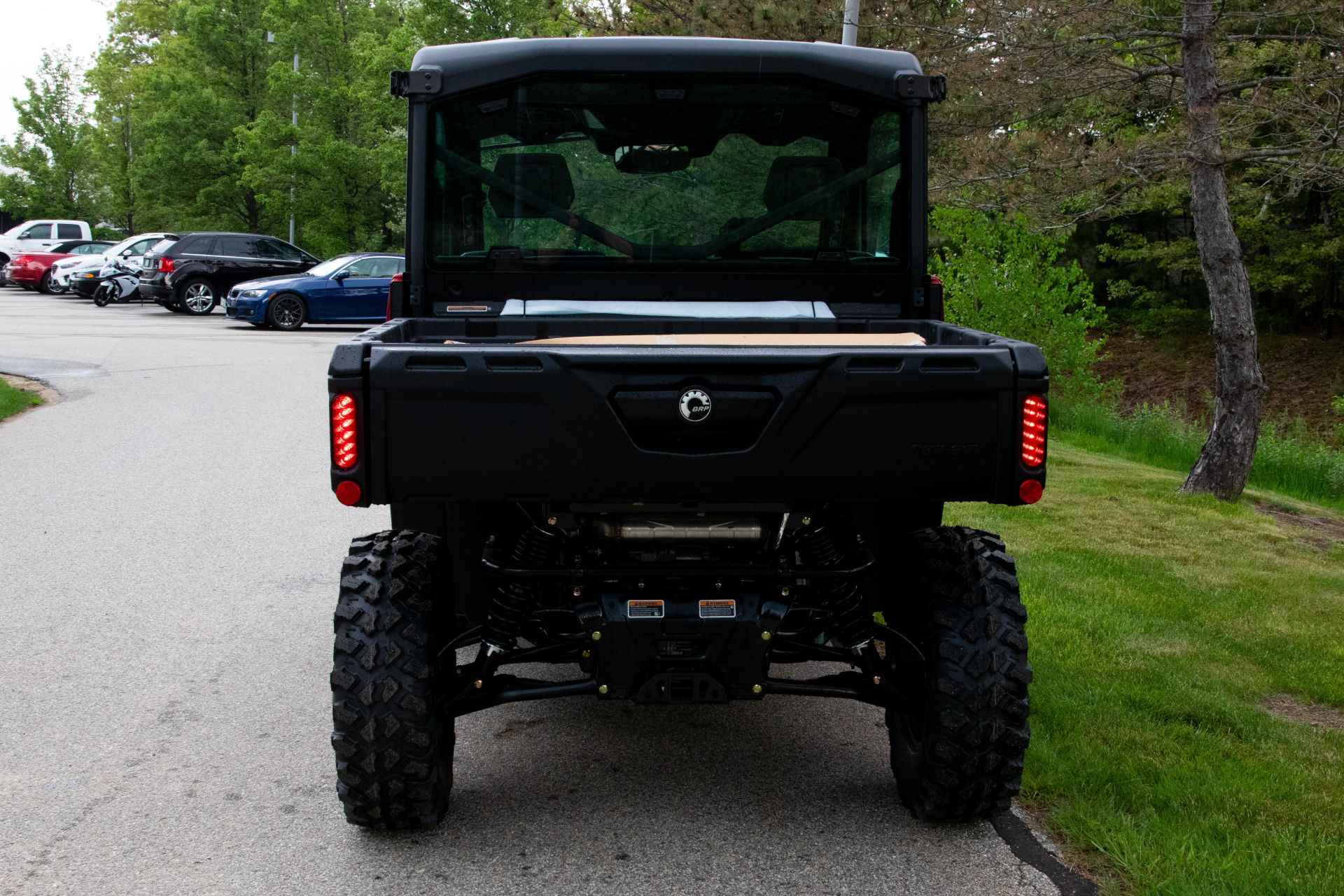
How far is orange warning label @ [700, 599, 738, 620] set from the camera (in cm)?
388

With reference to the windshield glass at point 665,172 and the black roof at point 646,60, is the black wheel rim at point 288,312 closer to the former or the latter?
the windshield glass at point 665,172

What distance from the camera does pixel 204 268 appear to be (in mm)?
29000

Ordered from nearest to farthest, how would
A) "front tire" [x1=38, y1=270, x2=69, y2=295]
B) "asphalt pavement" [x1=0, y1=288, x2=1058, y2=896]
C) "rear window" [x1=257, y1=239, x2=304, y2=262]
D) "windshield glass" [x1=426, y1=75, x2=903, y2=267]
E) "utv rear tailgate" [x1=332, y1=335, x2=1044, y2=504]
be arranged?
"utv rear tailgate" [x1=332, y1=335, x2=1044, y2=504]
"asphalt pavement" [x1=0, y1=288, x2=1058, y2=896]
"windshield glass" [x1=426, y1=75, x2=903, y2=267]
"rear window" [x1=257, y1=239, x2=304, y2=262]
"front tire" [x1=38, y1=270, x2=69, y2=295]

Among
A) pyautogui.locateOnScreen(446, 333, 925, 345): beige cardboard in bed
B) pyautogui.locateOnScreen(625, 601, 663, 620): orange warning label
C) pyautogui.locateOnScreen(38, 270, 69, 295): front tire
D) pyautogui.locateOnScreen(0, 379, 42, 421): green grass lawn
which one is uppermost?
pyautogui.locateOnScreen(446, 333, 925, 345): beige cardboard in bed

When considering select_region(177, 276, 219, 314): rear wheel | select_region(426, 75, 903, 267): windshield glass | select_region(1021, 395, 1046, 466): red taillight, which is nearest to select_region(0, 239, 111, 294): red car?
select_region(177, 276, 219, 314): rear wheel

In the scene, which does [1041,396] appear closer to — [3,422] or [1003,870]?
[1003,870]

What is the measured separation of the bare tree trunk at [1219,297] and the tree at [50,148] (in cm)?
5097

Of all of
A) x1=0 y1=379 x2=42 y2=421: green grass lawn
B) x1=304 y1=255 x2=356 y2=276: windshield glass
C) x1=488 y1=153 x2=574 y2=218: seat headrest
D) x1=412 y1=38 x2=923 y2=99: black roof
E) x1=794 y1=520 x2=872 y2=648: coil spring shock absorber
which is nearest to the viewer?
x1=794 y1=520 x2=872 y2=648: coil spring shock absorber

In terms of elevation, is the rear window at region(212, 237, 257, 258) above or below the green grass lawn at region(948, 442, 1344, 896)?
above

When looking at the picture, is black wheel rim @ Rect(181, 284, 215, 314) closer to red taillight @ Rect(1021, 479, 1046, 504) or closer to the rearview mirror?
the rearview mirror

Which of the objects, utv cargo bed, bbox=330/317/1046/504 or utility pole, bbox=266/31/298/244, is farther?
utility pole, bbox=266/31/298/244

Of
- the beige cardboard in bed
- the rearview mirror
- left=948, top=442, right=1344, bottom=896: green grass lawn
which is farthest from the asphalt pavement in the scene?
the rearview mirror

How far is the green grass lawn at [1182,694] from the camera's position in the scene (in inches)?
156

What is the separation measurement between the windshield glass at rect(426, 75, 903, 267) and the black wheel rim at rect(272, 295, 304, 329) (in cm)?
2058
